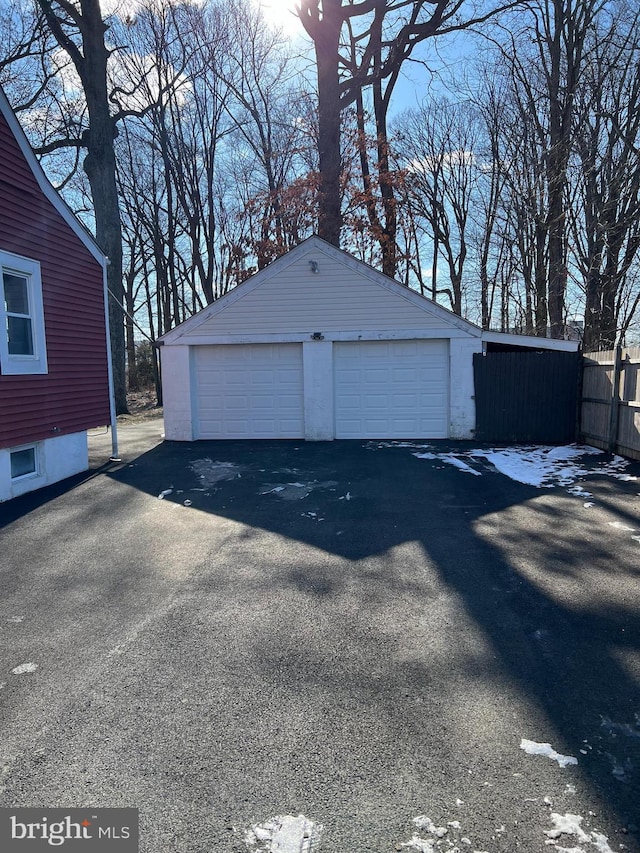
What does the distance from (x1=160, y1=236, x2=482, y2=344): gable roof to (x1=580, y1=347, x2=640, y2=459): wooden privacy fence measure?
8.26 ft

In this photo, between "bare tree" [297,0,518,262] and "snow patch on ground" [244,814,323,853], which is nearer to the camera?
"snow patch on ground" [244,814,323,853]

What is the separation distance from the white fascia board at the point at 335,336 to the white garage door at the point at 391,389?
19cm

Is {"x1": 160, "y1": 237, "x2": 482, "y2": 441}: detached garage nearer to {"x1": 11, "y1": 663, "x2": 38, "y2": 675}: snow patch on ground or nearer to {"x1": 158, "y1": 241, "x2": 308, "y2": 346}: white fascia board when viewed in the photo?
{"x1": 158, "y1": 241, "x2": 308, "y2": 346}: white fascia board

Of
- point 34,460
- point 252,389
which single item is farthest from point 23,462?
point 252,389

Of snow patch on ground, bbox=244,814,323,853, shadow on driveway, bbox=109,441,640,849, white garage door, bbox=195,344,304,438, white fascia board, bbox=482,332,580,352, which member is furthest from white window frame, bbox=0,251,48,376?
white fascia board, bbox=482,332,580,352

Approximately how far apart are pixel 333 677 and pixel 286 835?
1095mm

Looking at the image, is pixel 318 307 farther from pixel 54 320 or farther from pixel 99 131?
pixel 99 131

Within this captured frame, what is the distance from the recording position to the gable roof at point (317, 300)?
12016mm

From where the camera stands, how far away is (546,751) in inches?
95.3

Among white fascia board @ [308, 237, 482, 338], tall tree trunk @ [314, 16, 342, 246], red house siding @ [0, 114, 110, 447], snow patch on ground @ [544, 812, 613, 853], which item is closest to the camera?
snow patch on ground @ [544, 812, 613, 853]

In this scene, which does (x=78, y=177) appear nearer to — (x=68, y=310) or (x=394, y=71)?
(x=394, y=71)

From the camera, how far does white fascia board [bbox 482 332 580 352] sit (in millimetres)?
11773

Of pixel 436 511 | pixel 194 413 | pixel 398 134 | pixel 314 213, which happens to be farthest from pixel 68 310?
pixel 398 134

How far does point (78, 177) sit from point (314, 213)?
40.8 ft
